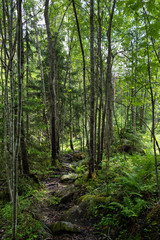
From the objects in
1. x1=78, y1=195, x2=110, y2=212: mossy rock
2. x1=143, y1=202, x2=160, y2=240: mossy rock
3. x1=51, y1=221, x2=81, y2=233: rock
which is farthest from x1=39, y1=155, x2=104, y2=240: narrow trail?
x1=143, y1=202, x2=160, y2=240: mossy rock

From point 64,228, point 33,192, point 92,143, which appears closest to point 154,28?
point 92,143

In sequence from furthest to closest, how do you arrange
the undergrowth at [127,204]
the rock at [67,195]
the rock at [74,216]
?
the rock at [67,195] → the rock at [74,216] → the undergrowth at [127,204]

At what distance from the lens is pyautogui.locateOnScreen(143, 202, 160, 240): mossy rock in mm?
2615

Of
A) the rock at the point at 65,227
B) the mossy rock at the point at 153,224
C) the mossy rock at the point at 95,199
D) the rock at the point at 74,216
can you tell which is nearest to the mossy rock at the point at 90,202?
the mossy rock at the point at 95,199

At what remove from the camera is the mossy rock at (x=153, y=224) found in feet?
8.58

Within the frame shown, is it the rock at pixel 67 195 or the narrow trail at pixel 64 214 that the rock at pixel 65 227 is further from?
the rock at pixel 67 195

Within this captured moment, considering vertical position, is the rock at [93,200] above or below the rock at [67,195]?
above

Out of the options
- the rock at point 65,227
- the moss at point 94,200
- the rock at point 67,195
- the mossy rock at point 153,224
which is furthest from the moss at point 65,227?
the mossy rock at point 153,224

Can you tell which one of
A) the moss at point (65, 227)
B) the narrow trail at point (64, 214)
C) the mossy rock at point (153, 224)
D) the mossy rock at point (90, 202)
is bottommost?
the narrow trail at point (64, 214)

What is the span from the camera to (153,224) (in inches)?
108

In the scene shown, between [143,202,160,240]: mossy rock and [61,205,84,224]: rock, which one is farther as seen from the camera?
[61,205,84,224]: rock

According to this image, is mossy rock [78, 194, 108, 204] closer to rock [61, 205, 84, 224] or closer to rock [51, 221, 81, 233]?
rock [61, 205, 84, 224]

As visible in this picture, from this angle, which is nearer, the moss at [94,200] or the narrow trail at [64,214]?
the narrow trail at [64,214]

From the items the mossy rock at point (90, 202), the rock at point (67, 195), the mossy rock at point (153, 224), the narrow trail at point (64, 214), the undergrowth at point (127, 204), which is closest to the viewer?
the mossy rock at point (153, 224)
